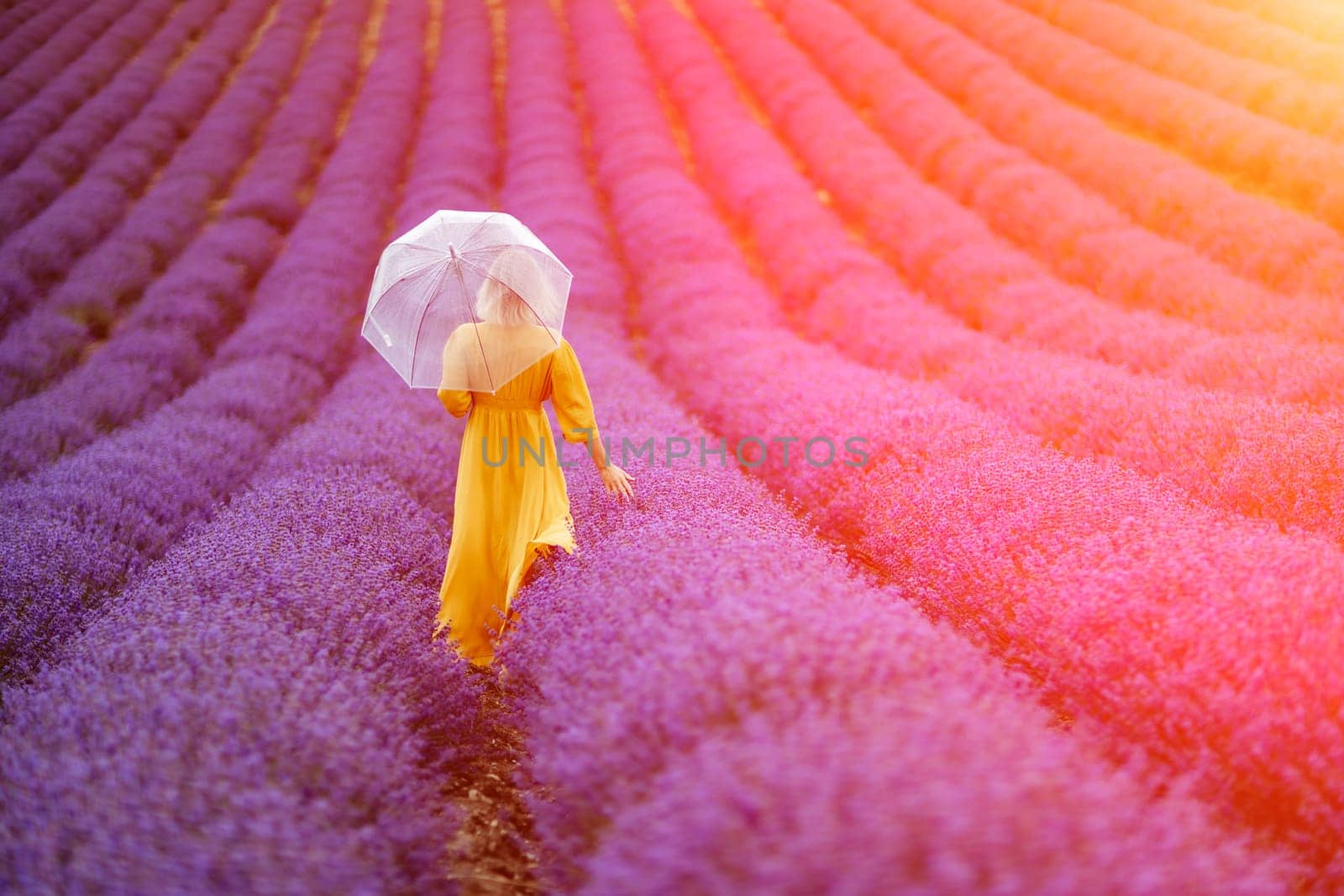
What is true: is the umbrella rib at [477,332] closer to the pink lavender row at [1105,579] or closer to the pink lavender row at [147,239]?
the pink lavender row at [1105,579]

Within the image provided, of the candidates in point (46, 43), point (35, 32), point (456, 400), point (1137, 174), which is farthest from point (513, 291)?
point (35, 32)

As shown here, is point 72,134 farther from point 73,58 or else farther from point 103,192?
point 73,58

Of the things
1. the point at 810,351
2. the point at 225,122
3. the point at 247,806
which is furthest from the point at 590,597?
the point at 225,122

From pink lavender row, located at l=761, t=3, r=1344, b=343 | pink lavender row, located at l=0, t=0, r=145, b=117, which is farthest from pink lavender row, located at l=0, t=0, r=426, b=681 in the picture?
pink lavender row, located at l=761, t=3, r=1344, b=343

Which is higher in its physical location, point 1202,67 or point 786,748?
point 1202,67

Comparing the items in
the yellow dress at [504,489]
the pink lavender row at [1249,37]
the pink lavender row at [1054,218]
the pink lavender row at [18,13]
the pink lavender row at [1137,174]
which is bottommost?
the pink lavender row at [18,13]

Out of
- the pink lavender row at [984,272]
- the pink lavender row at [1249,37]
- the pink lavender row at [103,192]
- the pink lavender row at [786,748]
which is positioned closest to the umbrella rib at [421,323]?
the pink lavender row at [786,748]
